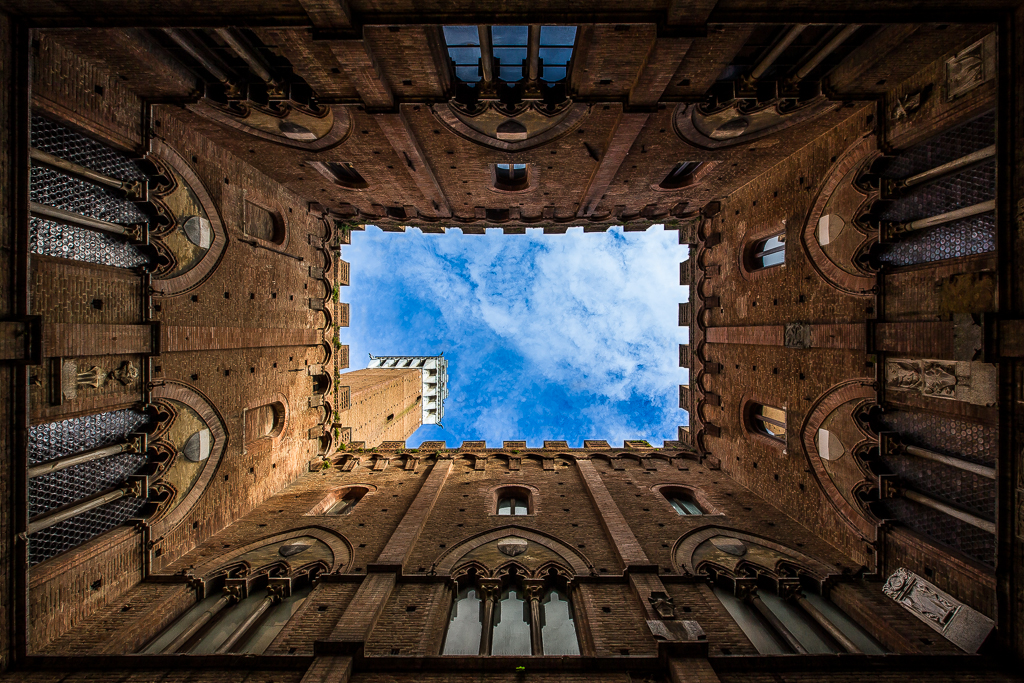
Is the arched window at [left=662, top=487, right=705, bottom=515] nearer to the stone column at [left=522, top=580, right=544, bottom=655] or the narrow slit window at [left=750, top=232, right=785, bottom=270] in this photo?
the stone column at [left=522, top=580, right=544, bottom=655]

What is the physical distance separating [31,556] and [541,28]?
50.4 ft

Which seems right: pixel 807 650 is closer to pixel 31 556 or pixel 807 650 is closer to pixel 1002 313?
pixel 1002 313

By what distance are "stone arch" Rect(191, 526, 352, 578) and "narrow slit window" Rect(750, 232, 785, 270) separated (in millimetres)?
15674

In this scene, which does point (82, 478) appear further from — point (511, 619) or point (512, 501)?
point (512, 501)

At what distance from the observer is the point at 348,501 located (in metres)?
15.2

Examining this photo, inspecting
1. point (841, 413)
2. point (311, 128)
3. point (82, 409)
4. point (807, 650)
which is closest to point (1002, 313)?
point (841, 413)

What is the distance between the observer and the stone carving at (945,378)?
7.41m

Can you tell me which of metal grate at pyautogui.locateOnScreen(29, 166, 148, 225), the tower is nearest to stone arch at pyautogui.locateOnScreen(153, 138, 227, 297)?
metal grate at pyautogui.locateOnScreen(29, 166, 148, 225)

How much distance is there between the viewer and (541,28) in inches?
385

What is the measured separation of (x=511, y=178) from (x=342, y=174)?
6.40m

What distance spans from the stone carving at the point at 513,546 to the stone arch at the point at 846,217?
35.0ft

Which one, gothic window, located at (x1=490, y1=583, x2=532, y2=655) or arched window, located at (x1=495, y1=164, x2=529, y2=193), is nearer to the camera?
gothic window, located at (x1=490, y1=583, x2=532, y2=655)

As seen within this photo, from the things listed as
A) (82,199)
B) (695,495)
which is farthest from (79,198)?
(695,495)

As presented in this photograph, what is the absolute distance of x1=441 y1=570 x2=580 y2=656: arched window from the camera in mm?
8664
